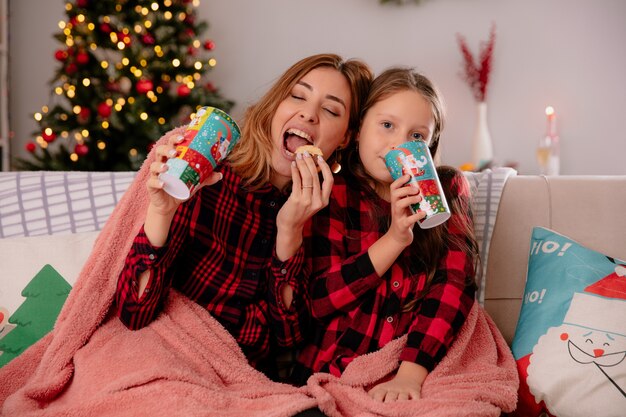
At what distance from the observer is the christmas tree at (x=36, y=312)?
1357 millimetres

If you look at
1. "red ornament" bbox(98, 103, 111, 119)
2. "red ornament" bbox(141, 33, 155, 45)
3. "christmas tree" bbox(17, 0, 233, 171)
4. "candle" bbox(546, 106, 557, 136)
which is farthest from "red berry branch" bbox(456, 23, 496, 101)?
"red ornament" bbox(98, 103, 111, 119)

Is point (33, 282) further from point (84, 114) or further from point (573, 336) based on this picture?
point (84, 114)

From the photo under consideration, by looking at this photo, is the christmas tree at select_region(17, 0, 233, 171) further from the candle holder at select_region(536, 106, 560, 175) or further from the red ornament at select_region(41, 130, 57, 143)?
the candle holder at select_region(536, 106, 560, 175)

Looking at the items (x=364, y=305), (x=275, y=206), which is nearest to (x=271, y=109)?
(x=275, y=206)

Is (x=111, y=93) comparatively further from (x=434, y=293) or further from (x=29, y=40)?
(x=434, y=293)

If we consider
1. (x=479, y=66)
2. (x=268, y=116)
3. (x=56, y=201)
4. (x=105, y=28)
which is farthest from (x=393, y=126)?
(x=479, y=66)

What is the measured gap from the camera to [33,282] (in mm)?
1424

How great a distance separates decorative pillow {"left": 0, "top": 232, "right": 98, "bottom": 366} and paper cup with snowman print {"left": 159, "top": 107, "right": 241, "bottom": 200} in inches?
22.8

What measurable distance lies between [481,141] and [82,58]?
2.39 metres

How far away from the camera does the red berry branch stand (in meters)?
3.72

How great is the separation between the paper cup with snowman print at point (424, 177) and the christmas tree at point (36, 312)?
0.88 meters

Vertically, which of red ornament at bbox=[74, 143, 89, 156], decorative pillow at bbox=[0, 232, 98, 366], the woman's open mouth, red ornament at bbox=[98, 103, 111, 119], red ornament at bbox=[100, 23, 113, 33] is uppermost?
the woman's open mouth

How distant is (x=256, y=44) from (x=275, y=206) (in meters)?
2.87

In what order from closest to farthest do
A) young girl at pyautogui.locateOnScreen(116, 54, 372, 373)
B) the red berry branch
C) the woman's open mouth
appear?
young girl at pyautogui.locateOnScreen(116, 54, 372, 373) → the woman's open mouth → the red berry branch
